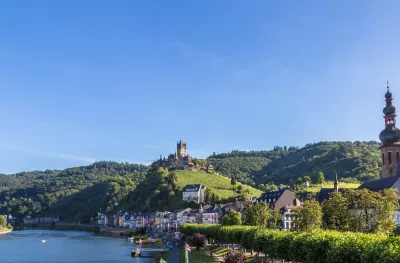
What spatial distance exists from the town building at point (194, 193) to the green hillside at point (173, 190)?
7.22 feet

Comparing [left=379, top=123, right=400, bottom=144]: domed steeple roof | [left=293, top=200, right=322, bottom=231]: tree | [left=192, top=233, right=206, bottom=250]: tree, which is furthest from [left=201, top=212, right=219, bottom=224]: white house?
[left=293, top=200, right=322, bottom=231]: tree

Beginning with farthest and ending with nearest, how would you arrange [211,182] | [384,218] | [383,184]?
[211,182]
[383,184]
[384,218]

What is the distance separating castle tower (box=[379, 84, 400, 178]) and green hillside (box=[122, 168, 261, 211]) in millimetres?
57515

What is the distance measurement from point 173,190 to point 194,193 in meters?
17.9

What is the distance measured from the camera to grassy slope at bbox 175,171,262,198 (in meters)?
152

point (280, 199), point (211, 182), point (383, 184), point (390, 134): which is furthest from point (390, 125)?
point (211, 182)

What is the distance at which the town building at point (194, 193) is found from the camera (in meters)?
147

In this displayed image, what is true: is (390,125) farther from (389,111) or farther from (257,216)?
(257,216)

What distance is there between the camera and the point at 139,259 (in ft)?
238

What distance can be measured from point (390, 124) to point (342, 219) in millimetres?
46140

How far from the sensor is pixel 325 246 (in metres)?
34.1

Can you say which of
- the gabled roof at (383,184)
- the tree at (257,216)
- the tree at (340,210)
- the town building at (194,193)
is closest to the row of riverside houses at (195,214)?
the town building at (194,193)

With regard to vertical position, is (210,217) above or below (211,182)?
below

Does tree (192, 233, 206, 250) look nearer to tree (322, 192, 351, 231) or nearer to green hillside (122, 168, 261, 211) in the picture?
tree (322, 192, 351, 231)
